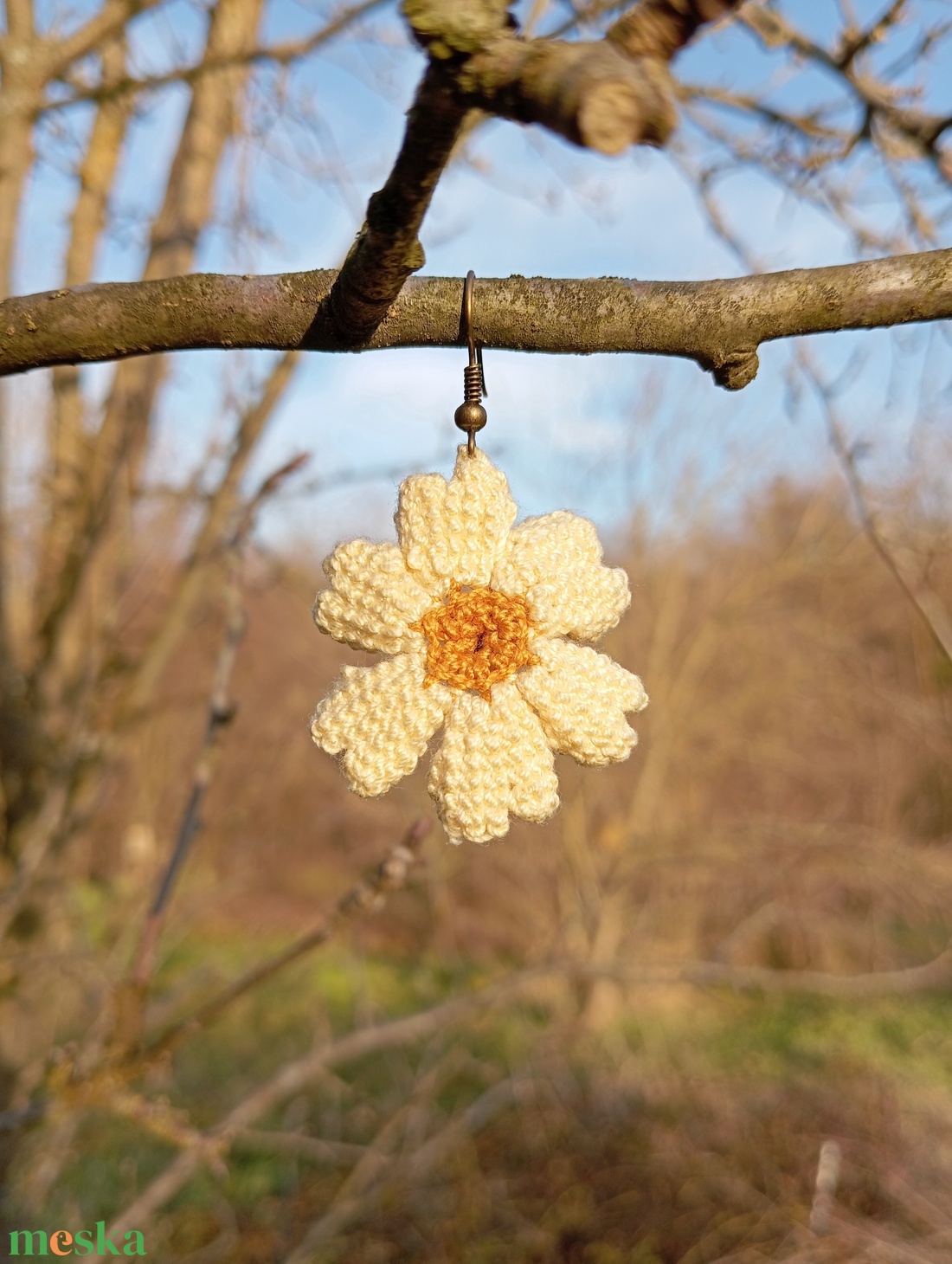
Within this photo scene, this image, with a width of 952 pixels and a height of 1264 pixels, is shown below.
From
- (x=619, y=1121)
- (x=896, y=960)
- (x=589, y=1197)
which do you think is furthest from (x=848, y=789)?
(x=589, y=1197)

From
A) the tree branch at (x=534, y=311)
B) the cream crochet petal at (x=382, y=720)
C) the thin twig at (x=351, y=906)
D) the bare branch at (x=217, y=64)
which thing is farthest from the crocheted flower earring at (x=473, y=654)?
the bare branch at (x=217, y=64)

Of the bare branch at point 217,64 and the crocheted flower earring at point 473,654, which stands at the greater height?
the bare branch at point 217,64

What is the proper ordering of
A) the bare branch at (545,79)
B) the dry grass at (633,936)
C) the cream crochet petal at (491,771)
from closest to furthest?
the bare branch at (545,79) < the cream crochet petal at (491,771) < the dry grass at (633,936)

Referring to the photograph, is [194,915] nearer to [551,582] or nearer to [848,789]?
[551,582]

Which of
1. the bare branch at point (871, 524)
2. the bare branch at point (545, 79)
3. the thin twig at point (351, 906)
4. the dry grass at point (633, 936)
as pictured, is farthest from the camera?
the dry grass at point (633, 936)

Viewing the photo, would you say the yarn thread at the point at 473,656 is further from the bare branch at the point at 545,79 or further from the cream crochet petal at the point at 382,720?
the bare branch at the point at 545,79

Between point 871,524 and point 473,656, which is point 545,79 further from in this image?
point 871,524

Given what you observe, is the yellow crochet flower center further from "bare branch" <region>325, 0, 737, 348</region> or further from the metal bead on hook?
"bare branch" <region>325, 0, 737, 348</region>
